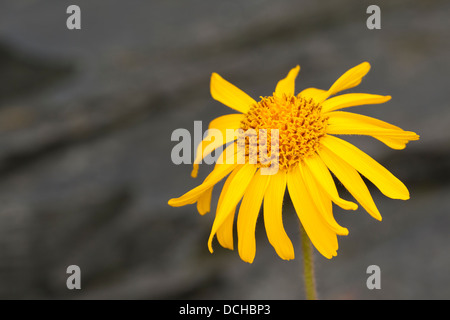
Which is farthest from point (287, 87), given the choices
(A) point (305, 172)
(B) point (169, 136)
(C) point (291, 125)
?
(B) point (169, 136)

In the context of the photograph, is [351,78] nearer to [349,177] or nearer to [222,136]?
[349,177]

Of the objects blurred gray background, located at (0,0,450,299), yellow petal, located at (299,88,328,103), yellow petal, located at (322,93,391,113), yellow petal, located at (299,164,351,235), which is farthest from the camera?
blurred gray background, located at (0,0,450,299)

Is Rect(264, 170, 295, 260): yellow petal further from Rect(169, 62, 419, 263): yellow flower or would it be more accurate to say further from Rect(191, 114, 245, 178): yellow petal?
Rect(191, 114, 245, 178): yellow petal

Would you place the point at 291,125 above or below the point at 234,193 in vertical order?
above

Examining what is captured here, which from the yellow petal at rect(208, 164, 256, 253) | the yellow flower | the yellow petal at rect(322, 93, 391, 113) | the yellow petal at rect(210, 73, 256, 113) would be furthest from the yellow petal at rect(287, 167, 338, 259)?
the yellow petal at rect(210, 73, 256, 113)

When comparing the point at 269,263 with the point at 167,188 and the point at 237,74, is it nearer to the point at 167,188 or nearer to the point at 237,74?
the point at 167,188

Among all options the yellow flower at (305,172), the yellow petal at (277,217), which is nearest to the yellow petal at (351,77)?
the yellow flower at (305,172)
